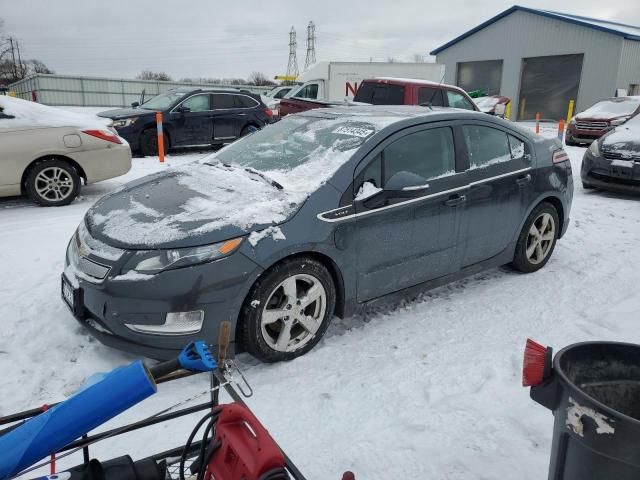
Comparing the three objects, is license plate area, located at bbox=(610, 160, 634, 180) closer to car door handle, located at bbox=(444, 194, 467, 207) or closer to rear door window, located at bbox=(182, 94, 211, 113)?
car door handle, located at bbox=(444, 194, 467, 207)

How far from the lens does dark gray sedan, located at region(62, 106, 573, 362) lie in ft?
9.78

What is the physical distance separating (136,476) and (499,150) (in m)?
3.76

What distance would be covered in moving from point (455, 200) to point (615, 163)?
5.36 m

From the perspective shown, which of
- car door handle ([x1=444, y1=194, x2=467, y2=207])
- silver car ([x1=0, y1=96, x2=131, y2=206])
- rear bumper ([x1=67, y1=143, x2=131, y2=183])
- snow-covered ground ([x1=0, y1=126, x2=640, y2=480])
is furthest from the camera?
rear bumper ([x1=67, y1=143, x2=131, y2=183])

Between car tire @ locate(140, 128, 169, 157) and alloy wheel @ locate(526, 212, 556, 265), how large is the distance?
27.0 ft

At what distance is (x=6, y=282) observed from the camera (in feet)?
14.3

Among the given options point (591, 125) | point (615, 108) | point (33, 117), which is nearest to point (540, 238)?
point (33, 117)

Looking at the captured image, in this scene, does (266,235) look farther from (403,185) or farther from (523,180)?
(523,180)

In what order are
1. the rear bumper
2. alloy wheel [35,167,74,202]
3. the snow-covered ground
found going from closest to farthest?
the snow-covered ground < alloy wheel [35,167,74,202] < the rear bumper

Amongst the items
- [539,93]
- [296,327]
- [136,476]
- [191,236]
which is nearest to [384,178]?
[296,327]

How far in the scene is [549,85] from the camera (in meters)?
26.7

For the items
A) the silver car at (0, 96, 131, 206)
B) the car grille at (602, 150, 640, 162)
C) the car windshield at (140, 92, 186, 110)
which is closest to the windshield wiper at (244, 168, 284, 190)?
the silver car at (0, 96, 131, 206)

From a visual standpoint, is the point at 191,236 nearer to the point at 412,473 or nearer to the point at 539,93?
the point at 412,473

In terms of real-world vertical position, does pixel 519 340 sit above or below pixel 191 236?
below
